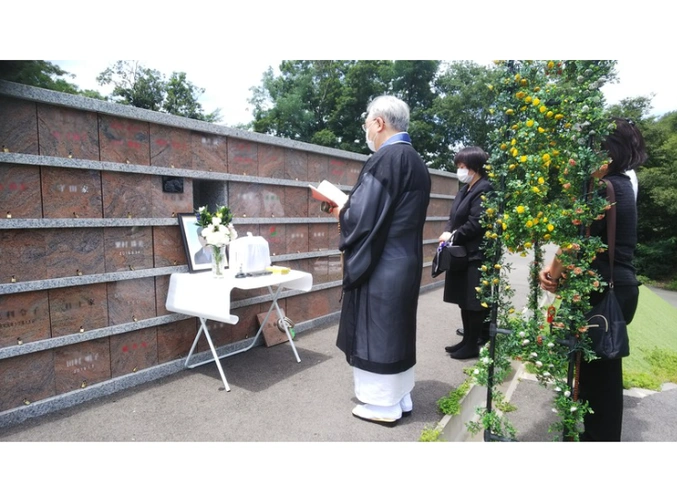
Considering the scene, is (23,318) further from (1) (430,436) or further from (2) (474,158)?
(2) (474,158)

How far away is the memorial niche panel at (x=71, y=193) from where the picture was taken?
2914 mm

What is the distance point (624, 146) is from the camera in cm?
236

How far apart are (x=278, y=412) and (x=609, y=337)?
7.28ft

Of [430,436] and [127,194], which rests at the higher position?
[127,194]

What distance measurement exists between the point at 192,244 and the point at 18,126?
4.91 ft

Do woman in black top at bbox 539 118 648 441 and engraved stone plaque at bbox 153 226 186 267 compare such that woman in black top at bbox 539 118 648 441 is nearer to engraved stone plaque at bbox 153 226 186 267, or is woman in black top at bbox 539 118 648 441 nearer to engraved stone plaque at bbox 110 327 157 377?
engraved stone plaque at bbox 153 226 186 267

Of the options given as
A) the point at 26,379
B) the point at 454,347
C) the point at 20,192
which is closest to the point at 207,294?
the point at 26,379

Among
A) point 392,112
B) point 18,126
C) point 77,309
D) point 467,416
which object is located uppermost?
point 392,112

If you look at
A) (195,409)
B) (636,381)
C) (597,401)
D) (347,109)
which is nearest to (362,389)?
(195,409)

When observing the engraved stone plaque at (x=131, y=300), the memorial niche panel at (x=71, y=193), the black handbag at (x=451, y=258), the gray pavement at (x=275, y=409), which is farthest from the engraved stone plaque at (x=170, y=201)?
the black handbag at (x=451, y=258)

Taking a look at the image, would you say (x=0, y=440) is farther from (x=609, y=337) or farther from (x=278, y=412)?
(x=609, y=337)

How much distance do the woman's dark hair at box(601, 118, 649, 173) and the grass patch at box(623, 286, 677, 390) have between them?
266cm

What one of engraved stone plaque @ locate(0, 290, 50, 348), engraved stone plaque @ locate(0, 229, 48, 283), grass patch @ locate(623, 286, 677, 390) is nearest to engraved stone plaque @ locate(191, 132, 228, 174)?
engraved stone plaque @ locate(0, 229, 48, 283)

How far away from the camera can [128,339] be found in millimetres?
3422
